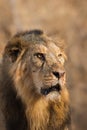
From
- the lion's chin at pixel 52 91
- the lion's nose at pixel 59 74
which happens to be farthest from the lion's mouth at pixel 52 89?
the lion's nose at pixel 59 74

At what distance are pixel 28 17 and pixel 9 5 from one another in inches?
19.9

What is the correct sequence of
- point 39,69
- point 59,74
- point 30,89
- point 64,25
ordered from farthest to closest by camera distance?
point 64,25, point 30,89, point 39,69, point 59,74

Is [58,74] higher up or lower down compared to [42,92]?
higher up

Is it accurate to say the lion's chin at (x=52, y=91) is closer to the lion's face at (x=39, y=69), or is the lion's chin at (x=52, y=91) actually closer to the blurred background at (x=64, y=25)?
the lion's face at (x=39, y=69)

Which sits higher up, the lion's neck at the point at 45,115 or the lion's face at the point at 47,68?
the lion's face at the point at 47,68

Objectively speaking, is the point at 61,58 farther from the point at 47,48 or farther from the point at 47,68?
the point at 47,68

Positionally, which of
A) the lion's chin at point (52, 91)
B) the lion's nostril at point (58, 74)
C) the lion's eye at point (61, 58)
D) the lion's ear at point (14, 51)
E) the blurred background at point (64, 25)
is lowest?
the lion's chin at point (52, 91)

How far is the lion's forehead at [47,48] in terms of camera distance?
20.7 ft

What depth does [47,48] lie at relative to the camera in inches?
250

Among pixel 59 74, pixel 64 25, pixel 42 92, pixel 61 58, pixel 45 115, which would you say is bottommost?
pixel 45 115

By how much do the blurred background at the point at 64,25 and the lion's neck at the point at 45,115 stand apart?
6079 mm

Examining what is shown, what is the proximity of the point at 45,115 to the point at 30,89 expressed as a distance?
1.02 ft

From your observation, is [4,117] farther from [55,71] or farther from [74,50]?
[74,50]

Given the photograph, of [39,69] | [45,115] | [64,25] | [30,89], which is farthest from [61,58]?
[64,25]
